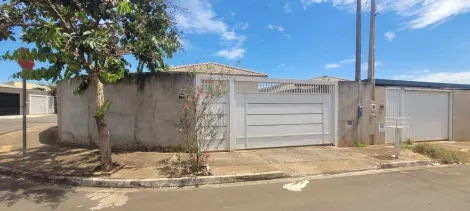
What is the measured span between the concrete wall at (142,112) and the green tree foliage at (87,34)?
130 centimetres

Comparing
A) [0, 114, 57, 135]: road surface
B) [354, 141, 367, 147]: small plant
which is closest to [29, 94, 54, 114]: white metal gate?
[0, 114, 57, 135]: road surface

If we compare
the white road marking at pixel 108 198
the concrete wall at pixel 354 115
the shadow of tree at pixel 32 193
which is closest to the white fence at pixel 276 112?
the concrete wall at pixel 354 115

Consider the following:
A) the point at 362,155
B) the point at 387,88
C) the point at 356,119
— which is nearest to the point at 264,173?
the point at 362,155

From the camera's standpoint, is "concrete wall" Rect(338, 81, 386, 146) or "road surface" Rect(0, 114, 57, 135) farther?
"road surface" Rect(0, 114, 57, 135)

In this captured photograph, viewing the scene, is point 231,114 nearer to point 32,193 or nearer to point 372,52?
point 32,193

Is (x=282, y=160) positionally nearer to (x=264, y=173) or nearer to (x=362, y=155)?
(x=264, y=173)

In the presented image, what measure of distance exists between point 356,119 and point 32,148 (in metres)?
11.0

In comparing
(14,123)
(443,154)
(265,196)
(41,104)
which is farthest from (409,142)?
(41,104)

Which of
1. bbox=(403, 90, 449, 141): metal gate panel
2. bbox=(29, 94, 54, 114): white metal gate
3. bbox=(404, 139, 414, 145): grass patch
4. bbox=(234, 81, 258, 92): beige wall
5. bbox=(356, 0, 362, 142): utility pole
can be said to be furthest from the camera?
bbox=(29, 94, 54, 114): white metal gate

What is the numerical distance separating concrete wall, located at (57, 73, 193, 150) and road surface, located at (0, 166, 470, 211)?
8.83 ft

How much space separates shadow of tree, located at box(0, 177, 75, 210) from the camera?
445 centimetres

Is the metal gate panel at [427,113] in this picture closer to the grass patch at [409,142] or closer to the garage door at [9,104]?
the grass patch at [409,142]

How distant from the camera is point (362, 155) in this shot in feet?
26.1

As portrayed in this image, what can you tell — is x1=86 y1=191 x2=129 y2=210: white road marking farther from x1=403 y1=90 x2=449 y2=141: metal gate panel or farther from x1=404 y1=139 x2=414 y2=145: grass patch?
x1=403 y1=90 x2=449 y2=141: metal gate panel
